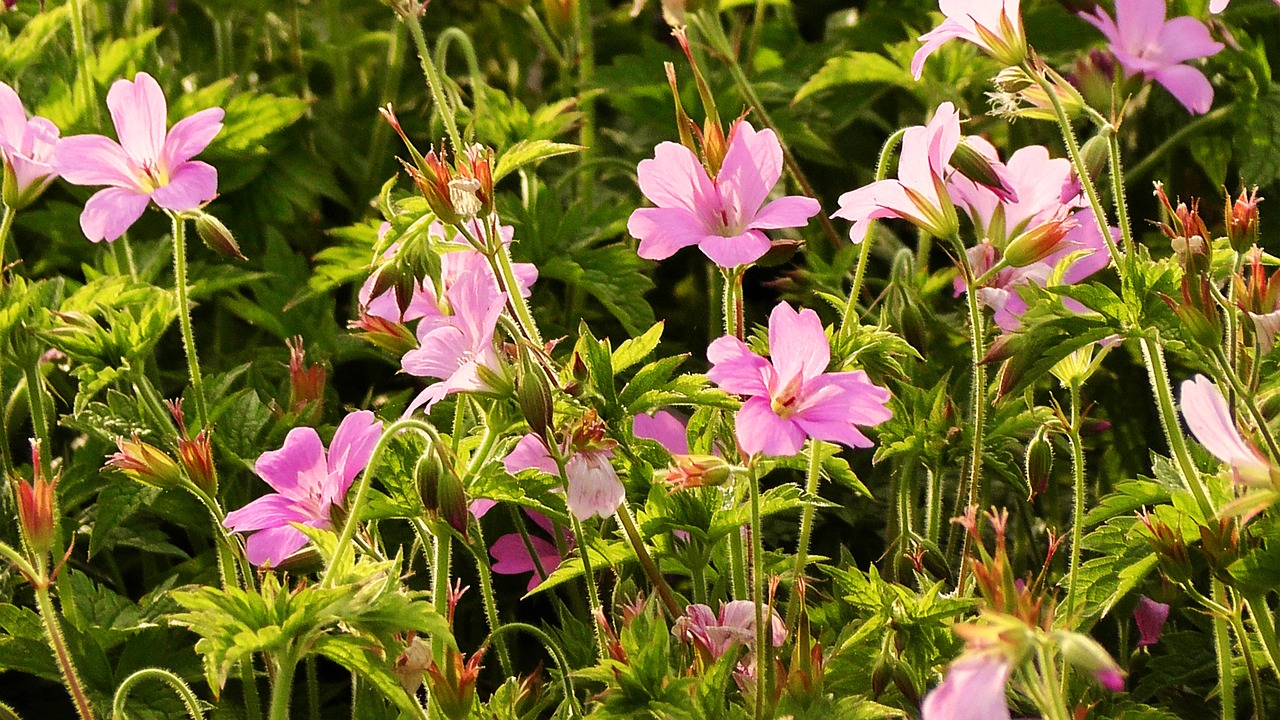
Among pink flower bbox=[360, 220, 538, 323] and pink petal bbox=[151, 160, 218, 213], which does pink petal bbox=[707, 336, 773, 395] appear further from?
pink petal bbox=[151, 160, 218, 213]

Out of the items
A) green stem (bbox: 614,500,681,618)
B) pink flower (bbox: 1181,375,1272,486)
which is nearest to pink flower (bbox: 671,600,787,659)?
green stem (bbox: 614,500,681,618)

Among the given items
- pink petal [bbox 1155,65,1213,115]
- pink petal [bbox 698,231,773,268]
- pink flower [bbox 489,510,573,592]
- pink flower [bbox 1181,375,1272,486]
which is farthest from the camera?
pink petal [bbox 1155,65,1213,115]

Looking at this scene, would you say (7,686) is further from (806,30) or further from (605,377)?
(806,30)

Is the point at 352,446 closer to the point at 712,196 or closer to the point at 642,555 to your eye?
the point at 642,555

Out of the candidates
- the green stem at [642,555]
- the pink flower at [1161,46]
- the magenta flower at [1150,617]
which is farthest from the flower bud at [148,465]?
the pink flower at [1161,46]

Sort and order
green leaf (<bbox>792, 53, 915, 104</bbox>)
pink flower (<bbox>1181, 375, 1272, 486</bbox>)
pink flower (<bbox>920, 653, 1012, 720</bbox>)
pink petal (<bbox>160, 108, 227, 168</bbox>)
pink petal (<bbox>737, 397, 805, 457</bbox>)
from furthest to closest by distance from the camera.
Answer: green leaf (<bbox>792, 53, 915, 104</bbox>), pink petal (<bbox>160, 108, 227, 168</bbox>), pink petal (<bbox>737, 397, 805, 457</bbox>), pink flower (<bbox>1181, 375, 1272, 486</bbox>), pink flower (<bbox>920, 653, 1012, 720</bbox>)

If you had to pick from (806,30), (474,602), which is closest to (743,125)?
(474,602)
